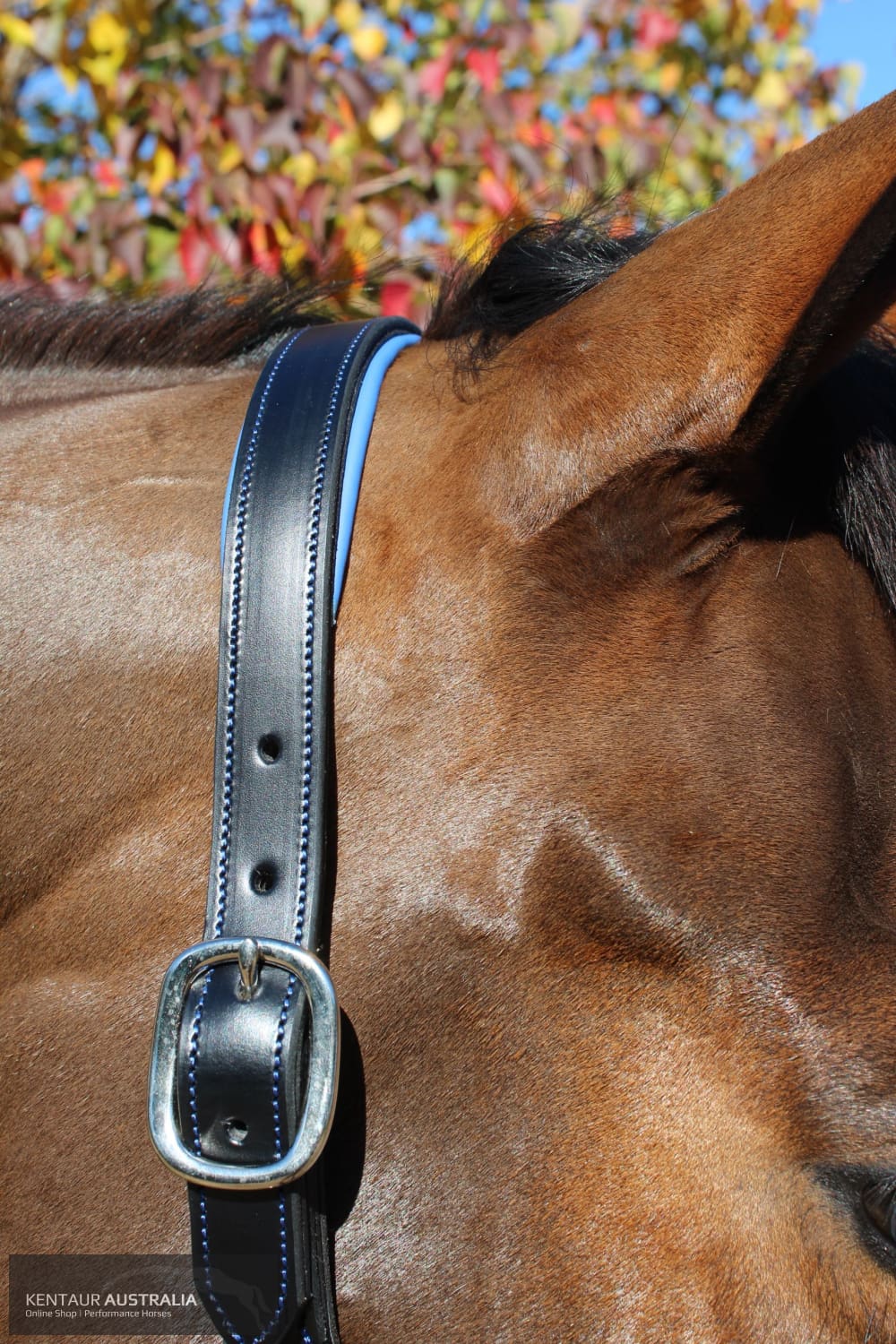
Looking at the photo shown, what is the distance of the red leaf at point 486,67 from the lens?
380 cm

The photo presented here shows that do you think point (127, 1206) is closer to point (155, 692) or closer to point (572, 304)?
point (155, 692)

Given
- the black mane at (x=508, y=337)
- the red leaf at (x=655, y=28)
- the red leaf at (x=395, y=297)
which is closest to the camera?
the black mane at (x=508, y=337)

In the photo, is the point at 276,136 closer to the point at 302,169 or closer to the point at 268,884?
the point at 302,169

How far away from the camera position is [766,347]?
1.11 metres

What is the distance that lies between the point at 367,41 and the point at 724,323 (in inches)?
122

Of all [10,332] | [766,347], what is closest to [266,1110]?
[766,347]

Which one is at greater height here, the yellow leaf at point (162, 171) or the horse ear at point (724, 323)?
the horse ear at point (724, 323)

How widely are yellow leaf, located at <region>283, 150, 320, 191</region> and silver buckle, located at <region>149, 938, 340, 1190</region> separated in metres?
2.99

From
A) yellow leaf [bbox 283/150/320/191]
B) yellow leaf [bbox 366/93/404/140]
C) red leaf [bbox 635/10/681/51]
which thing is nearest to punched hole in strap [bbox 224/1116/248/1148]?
yellow leaf [bbox 283/150/320/191]

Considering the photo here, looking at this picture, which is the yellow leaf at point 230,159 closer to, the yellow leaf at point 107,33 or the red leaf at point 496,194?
the yellow leaf at point 107,33

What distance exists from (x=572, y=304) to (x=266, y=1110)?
34.1 inches

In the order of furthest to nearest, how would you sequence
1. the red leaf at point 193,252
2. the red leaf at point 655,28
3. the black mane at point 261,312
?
1. the red leaf at point 655,28
2. the red leaf at point 193,252
3. the black mane at point 261,312

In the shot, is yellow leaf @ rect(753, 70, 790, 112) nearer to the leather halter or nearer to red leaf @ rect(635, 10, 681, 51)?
red leaf @ rect(635, 10, 681, 51)

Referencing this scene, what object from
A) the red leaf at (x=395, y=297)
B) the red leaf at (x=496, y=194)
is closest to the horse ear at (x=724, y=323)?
the red leaf at (x=395, y=297)
